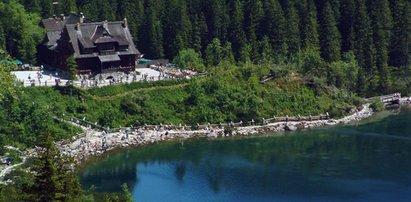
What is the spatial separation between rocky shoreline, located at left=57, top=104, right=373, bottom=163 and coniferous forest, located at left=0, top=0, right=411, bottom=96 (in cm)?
1036

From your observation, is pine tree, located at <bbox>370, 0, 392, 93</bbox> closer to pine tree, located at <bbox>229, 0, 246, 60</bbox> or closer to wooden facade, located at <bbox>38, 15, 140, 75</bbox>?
pine tree, located at <bbox>229, 0, 246, 60</bbox>

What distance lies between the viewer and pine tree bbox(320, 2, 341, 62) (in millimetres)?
80625

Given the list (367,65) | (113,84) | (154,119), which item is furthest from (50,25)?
(367,65)

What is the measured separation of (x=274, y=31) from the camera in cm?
8012

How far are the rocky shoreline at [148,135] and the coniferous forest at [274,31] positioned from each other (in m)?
10.4

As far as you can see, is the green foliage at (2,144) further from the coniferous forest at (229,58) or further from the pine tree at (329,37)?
the pine tree at (329,37)

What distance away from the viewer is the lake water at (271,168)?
48.5m

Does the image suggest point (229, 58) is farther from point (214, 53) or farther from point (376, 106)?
point (376, 106)

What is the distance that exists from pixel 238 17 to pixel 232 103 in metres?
18.1

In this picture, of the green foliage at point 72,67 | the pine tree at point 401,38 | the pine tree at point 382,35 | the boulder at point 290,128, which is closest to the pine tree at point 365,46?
the pine tree at point 382,35

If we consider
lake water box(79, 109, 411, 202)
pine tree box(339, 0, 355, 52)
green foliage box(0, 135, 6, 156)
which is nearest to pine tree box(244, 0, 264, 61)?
pine tree box(339, 0, 355, 52)

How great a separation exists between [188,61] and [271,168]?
22.8 metres

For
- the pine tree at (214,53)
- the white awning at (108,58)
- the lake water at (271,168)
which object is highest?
the pine tree at (214,53)

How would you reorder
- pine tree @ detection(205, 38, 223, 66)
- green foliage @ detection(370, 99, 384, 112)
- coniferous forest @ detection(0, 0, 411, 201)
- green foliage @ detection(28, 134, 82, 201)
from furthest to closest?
1. pine tree @ detection(205, 38, 223, 66)
2. green foliage @ detection(370, 99, 384, 112)
3. coniferous forest @ detection(0, 0, 411, 201)
4. green foliage @ detection(28, 134, 82, 201)
